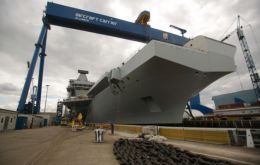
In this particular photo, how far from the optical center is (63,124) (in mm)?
27609

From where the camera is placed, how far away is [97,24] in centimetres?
1947

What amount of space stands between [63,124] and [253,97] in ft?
183

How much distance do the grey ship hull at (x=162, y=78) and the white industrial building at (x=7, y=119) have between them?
13003 mm

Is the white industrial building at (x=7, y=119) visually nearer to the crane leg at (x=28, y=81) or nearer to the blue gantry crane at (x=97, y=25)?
the crane leg at (x=28, y=81)

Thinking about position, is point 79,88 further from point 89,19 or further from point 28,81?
point 89,19

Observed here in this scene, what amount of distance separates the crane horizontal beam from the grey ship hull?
9659 mm

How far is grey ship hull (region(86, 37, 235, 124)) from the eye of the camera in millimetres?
9023

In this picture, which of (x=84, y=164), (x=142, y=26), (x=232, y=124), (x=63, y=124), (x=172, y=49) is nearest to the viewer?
(x=84, y=164)

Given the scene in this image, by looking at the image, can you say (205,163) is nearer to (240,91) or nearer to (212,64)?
(212,64)

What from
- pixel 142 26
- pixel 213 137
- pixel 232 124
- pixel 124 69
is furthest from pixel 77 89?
pixel 213 137

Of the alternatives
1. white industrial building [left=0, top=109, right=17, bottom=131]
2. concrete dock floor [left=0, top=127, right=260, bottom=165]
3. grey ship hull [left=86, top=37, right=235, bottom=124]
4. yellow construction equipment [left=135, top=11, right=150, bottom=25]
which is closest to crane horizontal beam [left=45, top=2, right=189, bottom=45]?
yellow construction equipment [left=135, top=11, right=150, bottom=25]

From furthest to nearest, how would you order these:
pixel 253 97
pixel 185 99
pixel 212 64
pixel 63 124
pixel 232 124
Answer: pixel 253 97, pixel 63 124, pixel 232 124, pixel 185 99, pixel 212 64

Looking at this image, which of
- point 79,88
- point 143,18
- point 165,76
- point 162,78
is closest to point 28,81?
point 79,88

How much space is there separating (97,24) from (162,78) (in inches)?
527
